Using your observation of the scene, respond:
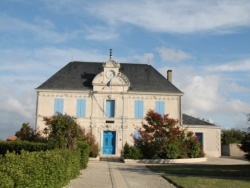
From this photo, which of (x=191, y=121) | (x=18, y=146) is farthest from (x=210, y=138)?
(x=18, y=146)

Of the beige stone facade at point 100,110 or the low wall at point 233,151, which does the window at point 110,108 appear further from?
the low wall at point 233,151

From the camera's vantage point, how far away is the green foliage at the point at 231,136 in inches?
1457

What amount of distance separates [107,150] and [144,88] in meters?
6.12

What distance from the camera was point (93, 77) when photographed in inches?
1220

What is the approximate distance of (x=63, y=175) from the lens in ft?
33.3

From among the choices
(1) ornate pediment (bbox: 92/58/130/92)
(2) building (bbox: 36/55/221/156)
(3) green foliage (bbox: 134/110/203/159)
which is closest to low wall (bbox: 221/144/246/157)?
(2) building (bbox: 36/55/221/156)

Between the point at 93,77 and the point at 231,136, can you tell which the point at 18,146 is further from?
the point at 231,136

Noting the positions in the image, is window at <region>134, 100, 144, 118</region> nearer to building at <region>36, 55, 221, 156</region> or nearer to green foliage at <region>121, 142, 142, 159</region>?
building at <region>36, 55, 221, 156</region>

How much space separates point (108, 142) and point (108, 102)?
10.9ft

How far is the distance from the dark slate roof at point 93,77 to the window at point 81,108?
1156mm

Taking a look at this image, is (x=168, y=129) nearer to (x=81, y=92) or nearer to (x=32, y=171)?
(x=81, y=92)

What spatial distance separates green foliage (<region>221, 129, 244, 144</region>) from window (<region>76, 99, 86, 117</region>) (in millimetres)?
16353

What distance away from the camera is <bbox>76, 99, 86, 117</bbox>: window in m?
29.3

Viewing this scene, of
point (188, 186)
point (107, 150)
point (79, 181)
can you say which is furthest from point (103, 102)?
point (188, 186)
